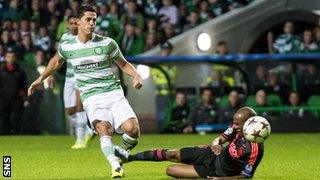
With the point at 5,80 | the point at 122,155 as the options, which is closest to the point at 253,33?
the point at 5,80

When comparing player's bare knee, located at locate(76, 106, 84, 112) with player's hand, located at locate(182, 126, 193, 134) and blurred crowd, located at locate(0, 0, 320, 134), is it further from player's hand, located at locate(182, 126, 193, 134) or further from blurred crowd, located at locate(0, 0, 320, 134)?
player's hand, located at locate(182, 126, 193, 134)

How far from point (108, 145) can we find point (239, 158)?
1.56 m

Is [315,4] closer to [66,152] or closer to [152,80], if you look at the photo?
[152,80]

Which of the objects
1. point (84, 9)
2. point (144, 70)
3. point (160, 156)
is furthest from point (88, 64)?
point (144, 70)

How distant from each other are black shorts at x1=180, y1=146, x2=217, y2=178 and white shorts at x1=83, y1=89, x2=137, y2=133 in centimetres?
85

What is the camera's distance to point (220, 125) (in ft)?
73.0

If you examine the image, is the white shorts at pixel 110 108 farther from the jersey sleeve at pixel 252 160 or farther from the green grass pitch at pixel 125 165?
the jersey sleeve at pixel 252 160

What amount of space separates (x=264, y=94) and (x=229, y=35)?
4.09 metres

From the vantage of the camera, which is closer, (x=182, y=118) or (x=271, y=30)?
(x=182, y=118)

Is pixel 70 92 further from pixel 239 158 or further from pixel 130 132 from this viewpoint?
pixel 239 158

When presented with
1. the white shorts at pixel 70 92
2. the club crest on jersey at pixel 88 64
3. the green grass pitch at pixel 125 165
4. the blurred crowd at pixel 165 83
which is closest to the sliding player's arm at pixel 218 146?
the green grass pitch at pixel 125 165

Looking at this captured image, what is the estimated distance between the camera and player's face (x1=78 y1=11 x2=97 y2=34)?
12867 millimetres

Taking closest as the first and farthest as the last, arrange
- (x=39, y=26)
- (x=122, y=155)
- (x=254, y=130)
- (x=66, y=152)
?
(x=254, y=130) → (x=122, y=155) → (x=66, y=152) → (x=39, y=26)

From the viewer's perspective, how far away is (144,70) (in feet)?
75.3
